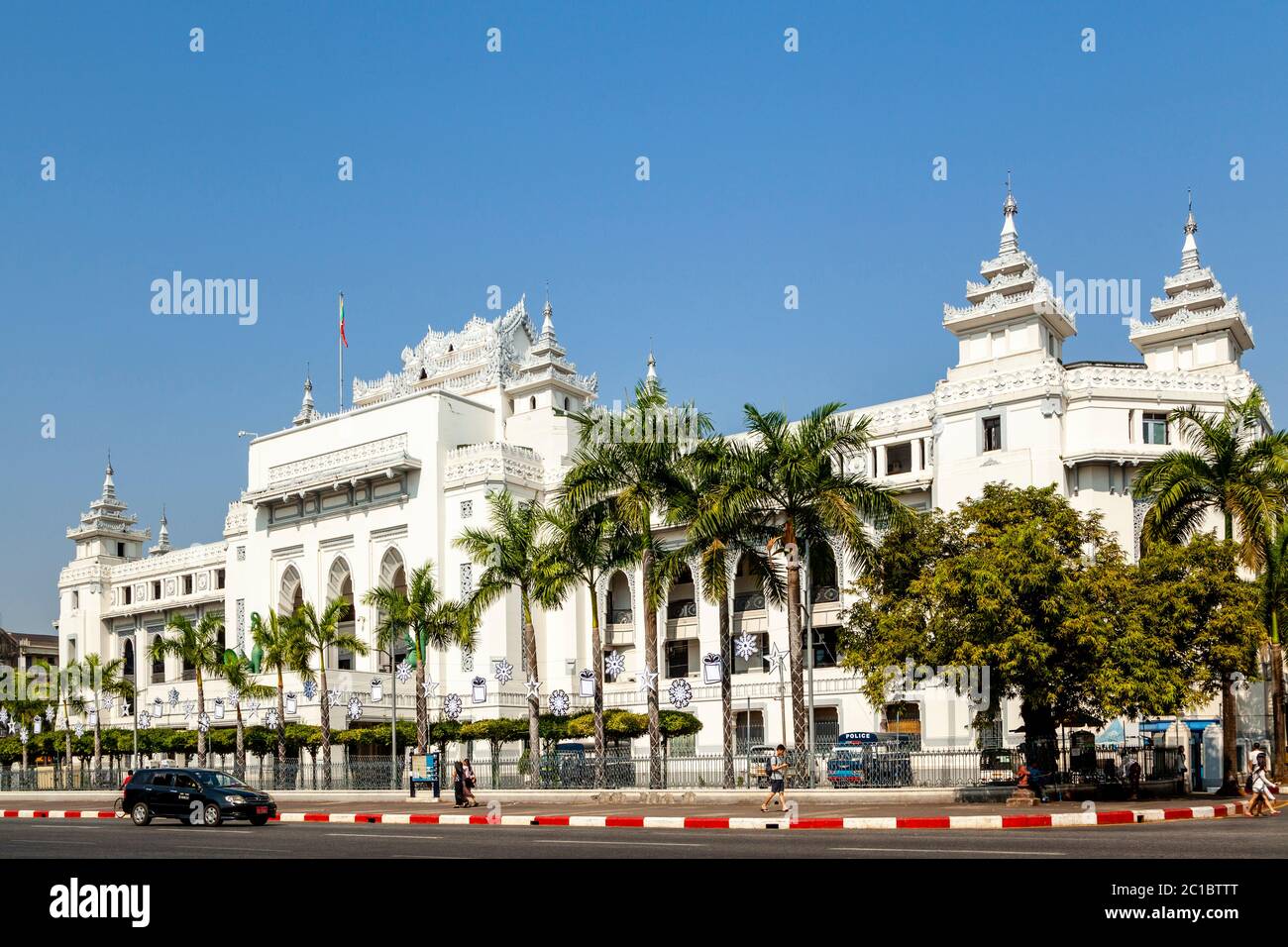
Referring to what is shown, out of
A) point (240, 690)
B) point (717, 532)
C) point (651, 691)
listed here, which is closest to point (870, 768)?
point (651, 691)

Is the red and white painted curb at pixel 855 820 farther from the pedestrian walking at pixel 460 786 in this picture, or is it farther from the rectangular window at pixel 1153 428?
the rectangular window at pixel 1153 428

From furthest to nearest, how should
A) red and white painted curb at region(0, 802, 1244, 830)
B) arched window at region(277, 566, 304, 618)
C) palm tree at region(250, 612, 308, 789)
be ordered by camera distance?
arched window at region(277, 566, 304, 618) < palm tree at region(250, 612, 308, 789) < red and white painted curb at region(0, 802, 1244, 830)

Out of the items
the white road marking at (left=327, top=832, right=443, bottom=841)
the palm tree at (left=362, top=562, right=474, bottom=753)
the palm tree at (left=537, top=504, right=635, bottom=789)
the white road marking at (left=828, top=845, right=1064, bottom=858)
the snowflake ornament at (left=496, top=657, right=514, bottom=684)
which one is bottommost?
the white road marking at (left=327, top=832, right=443, bottom=841)

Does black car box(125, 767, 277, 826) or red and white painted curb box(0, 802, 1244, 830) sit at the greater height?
black car box(125, 767, 277, 826)

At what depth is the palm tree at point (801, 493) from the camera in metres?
36.3

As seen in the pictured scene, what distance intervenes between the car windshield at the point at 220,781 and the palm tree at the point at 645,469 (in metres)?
12.0

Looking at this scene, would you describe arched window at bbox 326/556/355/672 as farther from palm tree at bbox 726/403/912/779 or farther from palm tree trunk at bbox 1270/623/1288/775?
palm tree trunk at bbox 1270/623/1288/775

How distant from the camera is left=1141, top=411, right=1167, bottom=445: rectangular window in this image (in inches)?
2018

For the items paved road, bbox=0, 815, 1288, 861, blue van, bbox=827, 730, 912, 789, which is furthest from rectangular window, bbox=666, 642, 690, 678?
paved road, bbox=0, 815, 1288, 861

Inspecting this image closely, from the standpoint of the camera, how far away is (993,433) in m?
52.9

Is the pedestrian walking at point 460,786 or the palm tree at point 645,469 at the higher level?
the palm tree at point 645,469

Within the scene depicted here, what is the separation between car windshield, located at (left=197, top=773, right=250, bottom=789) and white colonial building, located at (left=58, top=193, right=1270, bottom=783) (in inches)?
617

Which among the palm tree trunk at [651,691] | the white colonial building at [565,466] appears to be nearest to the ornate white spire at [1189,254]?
the white colonial building at [565,466]

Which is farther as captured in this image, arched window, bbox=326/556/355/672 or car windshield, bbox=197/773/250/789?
arched window, bbox=326/556/355/672
